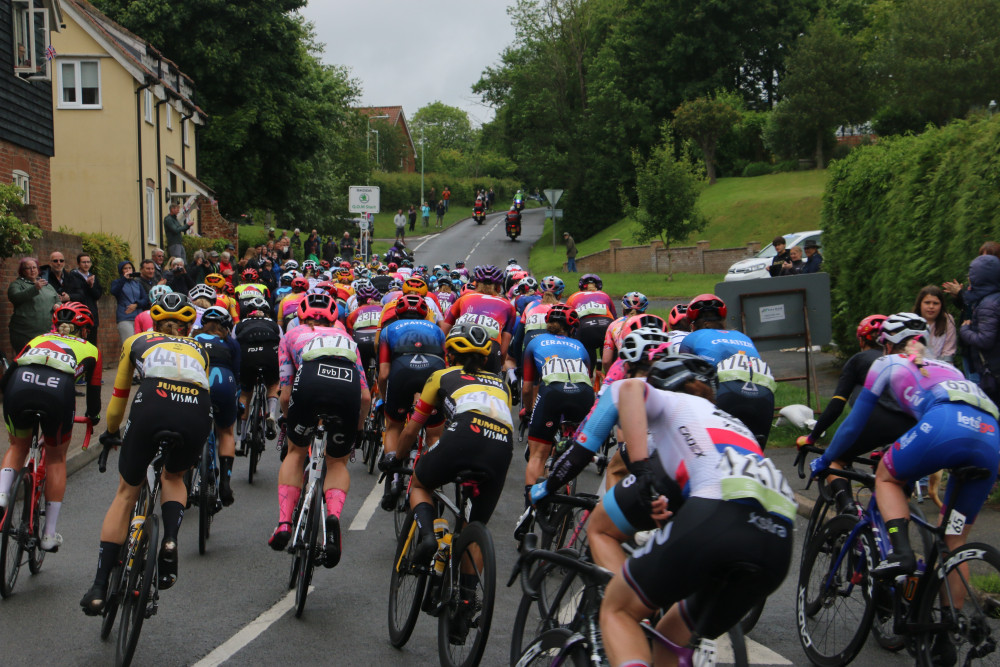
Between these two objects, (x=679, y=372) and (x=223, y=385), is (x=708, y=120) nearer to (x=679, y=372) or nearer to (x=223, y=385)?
(x=223, y=385)

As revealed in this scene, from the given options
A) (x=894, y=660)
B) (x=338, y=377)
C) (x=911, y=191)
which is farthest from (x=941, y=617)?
(x=911, y=191)

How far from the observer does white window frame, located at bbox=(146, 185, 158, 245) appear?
108 ft

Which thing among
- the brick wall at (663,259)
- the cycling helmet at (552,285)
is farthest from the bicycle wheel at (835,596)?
the brick wall at (663,259)

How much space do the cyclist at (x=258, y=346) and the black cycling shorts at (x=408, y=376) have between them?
2.47 metres

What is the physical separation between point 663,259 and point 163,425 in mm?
40442

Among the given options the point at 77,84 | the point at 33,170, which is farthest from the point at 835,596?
the point at 77,84

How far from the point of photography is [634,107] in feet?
215

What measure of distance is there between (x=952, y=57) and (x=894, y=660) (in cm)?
5629

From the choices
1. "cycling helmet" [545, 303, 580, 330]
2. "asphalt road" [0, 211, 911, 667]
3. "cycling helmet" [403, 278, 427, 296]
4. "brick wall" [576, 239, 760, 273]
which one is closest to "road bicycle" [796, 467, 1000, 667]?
"asphalt road" [0, 211, 911, 667]

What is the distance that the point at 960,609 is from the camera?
16.8ft

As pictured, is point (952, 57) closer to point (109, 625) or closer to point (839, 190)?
point (839, 190)

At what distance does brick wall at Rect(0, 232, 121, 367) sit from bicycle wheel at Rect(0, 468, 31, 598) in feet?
32.2

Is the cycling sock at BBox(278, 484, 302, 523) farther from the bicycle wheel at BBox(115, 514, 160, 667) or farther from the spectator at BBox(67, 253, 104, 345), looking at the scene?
the spectator at BBox(67, 253, 104, 345)

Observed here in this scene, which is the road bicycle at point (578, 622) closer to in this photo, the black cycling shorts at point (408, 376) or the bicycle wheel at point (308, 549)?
the bicycle wheel at point (308, 549)
